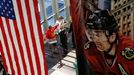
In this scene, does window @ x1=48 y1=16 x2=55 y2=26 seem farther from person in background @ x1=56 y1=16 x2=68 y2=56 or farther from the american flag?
the american flag

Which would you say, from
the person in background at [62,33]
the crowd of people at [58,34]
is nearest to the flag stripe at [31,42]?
the crowd of people at [58,34]

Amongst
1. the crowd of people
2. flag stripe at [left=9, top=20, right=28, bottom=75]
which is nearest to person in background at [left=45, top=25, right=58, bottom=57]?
the crowd of people

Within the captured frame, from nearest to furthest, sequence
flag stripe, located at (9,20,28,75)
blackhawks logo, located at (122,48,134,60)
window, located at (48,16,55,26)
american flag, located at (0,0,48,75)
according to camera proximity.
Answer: blackhawks logo, located at (122,48,134,60) → american flag, located at (0,0,48,75) → flag stripe, located at (9,20,28,75) → window, located at (48,16,55,26)

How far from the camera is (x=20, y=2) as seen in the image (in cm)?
388

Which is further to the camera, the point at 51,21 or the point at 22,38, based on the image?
the point at 51,21

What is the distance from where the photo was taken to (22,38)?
420cm

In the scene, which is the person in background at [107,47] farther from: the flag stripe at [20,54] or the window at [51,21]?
the window at [51,21]

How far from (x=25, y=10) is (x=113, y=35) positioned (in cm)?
123

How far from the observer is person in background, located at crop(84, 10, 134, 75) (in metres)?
3.18

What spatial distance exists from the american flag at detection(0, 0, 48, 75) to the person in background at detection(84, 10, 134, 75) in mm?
785

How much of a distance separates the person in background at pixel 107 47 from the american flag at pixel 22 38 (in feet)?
2.57

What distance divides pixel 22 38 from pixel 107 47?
131 cm

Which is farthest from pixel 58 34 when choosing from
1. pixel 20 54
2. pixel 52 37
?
pixel 20 54

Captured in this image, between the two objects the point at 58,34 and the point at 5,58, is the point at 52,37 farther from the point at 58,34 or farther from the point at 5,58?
the point at 5,58
